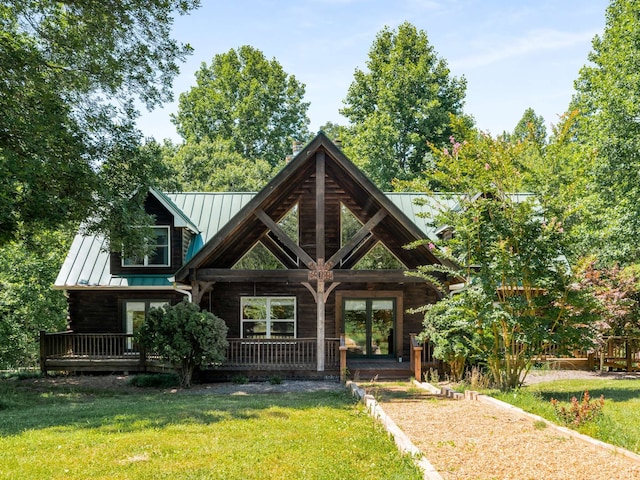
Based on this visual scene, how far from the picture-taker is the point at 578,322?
11234 millimetres

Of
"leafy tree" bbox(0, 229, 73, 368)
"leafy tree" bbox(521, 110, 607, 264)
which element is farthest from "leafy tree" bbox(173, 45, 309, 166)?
"leafy tree" bbox(521, 110, 607, 264)

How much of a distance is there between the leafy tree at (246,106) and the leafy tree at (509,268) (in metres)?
37.0

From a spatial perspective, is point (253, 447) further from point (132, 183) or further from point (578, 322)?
point (132, 183)

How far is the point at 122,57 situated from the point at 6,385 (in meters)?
9.66

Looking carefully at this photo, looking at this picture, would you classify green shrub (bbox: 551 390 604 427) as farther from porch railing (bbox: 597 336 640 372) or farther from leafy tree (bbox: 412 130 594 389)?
porch railing (bbox: 597 336 640 372)

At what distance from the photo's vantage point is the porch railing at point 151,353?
16094 millimetres

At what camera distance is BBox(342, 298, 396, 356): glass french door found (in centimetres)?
1847

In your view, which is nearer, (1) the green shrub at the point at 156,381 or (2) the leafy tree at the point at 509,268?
(2) the leafy tree at the point at 509,268

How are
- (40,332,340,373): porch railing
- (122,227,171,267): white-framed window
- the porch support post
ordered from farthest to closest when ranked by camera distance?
(122,227,171,267): white-framed window, (40,332,340,373): porch railing, the porch support post

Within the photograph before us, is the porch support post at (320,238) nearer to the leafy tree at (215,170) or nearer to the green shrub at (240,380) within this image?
the green shrub at (240,380)

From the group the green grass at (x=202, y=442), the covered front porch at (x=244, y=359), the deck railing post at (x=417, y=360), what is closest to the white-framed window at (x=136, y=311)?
the covered front porch at (x=244, y=359)

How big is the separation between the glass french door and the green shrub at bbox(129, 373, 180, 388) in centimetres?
577

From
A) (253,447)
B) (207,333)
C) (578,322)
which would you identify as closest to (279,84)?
(207,333)

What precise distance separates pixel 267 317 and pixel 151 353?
3.85m
